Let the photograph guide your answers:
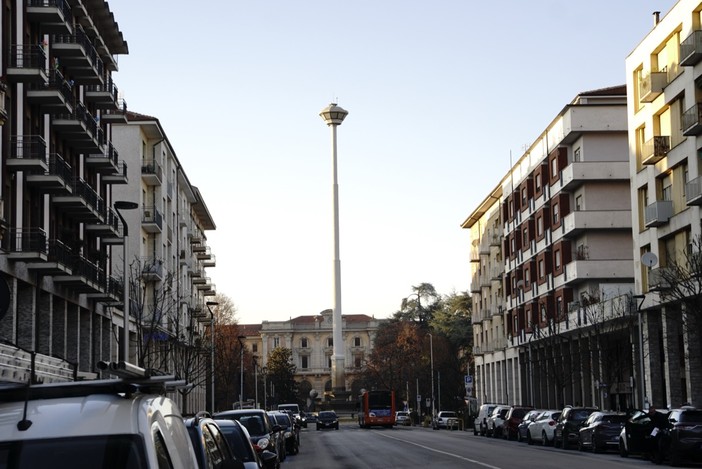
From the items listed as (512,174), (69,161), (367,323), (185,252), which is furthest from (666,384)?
A: (367,323)

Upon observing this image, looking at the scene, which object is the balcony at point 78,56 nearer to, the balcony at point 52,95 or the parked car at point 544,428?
the balcony at point 52,95

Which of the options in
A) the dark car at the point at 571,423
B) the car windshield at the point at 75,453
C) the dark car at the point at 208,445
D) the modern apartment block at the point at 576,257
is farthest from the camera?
the modern apartment block at the point at 576,257

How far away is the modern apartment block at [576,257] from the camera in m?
60.8

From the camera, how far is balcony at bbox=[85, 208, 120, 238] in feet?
164

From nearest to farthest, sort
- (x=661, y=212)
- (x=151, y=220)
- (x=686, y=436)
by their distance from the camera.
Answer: (x=686, y=436) → (x=661, y=212) → (x=151, y=220)

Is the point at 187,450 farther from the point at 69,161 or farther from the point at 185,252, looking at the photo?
the point at 185,252

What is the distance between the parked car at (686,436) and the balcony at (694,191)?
18392 millimetres

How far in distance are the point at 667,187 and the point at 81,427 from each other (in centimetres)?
A: 4855

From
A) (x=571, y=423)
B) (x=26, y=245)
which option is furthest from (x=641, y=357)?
(x=26, y=245)

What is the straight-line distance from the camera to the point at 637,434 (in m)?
32.5

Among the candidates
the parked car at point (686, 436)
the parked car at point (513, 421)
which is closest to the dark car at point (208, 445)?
the parked car at point (686, 436)

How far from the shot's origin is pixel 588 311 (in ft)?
201

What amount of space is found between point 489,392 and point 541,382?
69.2 ft

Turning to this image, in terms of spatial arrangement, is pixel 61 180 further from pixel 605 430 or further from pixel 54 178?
pixel 605 430
